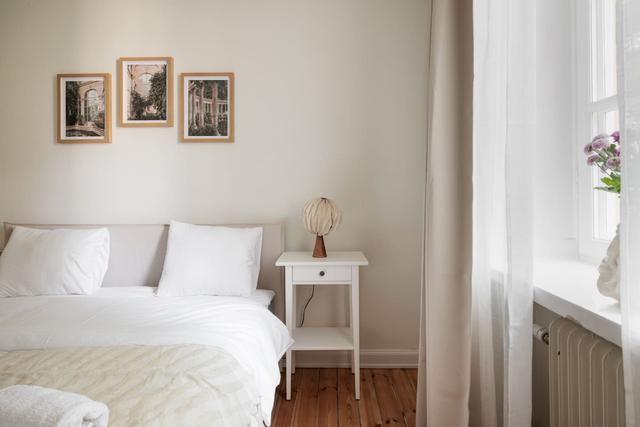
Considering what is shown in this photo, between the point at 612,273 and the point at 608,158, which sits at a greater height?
the point at 608,158

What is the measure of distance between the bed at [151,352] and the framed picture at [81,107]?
109 centimetres

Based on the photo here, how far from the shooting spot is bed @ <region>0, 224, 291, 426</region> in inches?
41.0

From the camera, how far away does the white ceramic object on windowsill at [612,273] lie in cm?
96

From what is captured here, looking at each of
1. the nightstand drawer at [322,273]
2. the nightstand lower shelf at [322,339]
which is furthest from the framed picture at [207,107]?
the nightstand lower shelf at [322,339]

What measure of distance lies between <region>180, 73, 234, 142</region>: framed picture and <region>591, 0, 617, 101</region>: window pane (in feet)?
6.38

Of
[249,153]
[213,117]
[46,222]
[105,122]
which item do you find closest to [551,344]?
[249,153]

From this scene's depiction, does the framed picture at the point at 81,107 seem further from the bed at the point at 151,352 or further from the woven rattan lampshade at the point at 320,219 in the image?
the woven rattan lampshade at the point at 320,219

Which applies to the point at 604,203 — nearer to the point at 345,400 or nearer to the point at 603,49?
the point at 603,49

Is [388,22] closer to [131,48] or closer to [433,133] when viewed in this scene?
[433,133]

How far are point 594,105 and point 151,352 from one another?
1.75 meters

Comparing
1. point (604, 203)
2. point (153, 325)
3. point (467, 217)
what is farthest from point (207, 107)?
point (604, 203)

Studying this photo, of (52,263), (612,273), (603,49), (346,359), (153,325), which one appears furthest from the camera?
(346,359)

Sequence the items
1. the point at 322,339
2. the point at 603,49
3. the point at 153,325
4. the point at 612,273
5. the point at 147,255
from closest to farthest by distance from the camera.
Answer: the point at 612,273, the point at 603,49, the point at 153,325, the point at 322,339, the point at 147,255

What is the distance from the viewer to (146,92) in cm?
261
